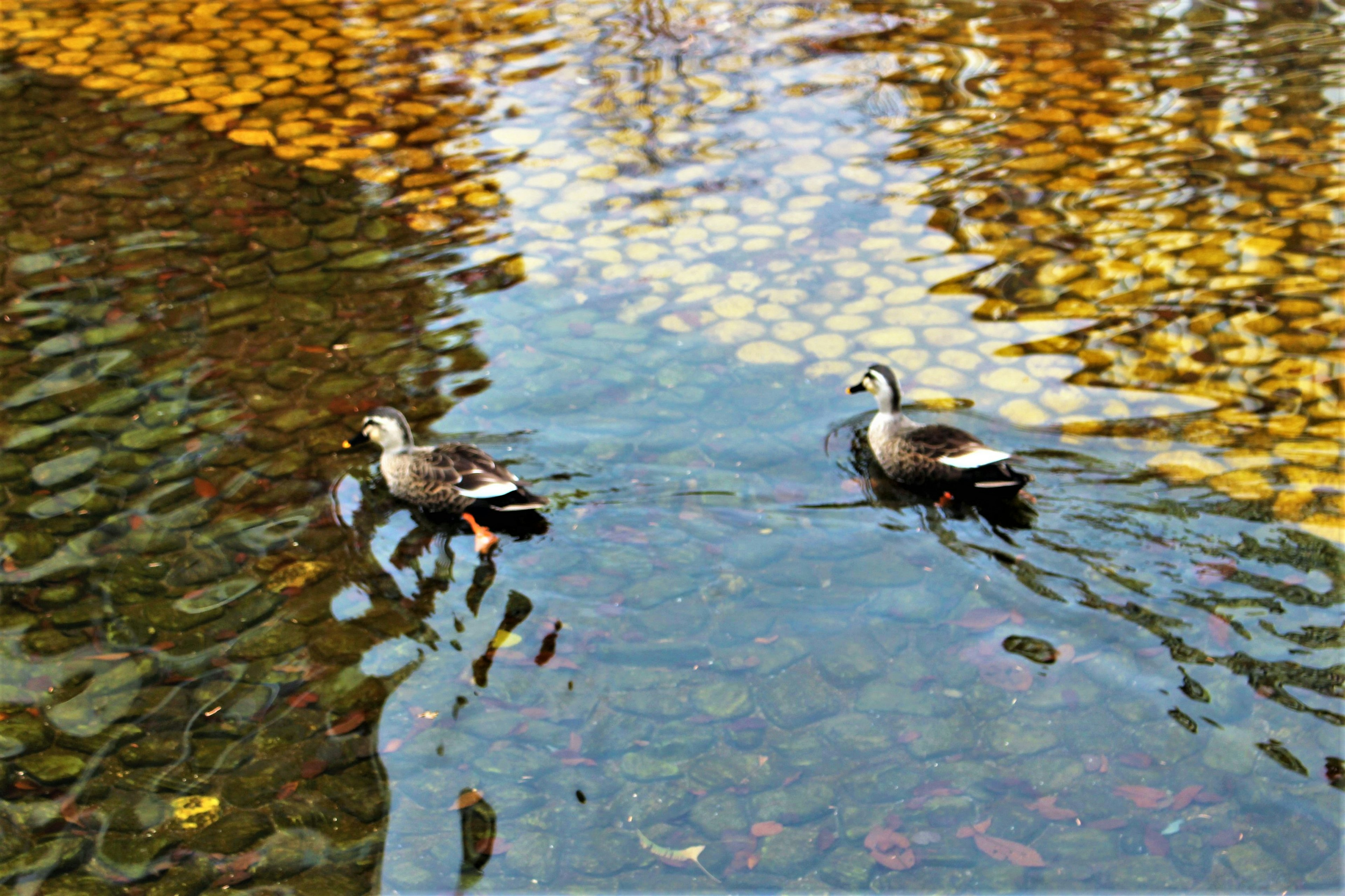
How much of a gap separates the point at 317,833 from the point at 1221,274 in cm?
702

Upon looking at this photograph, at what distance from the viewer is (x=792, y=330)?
7934 mm

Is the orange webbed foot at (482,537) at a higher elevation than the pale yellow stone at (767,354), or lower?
lower

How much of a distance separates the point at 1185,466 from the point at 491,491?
3.92 m

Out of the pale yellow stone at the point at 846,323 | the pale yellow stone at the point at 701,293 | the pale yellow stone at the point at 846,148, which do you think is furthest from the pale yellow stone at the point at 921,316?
the pale yellow stone at the point at 846,148

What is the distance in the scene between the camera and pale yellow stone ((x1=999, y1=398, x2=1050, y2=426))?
6918 millimetres

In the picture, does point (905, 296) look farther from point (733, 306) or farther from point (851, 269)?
point (733, 306)

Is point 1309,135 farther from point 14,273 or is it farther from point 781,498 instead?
point 14,273

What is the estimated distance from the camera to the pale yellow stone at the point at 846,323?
7914mm

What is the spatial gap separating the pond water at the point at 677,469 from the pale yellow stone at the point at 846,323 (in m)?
0.04

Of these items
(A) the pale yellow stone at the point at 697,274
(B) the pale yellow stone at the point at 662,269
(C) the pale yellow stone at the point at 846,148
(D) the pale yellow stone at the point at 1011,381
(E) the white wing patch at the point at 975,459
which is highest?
(C) the pale yellow stone at the point at 846,148

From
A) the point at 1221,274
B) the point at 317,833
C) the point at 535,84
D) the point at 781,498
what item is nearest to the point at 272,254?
the point at 535,84

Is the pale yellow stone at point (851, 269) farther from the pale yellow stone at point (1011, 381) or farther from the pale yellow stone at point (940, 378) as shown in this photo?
the pale yellow stone at point (1011, 381)

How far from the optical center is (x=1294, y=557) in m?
5.74

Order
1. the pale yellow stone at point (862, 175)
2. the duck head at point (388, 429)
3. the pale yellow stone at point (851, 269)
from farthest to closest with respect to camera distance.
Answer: the pale yellow stone at point (862, 175)
the pale yellow stone at point (851, 269)
the duck head at point (388, 429)
